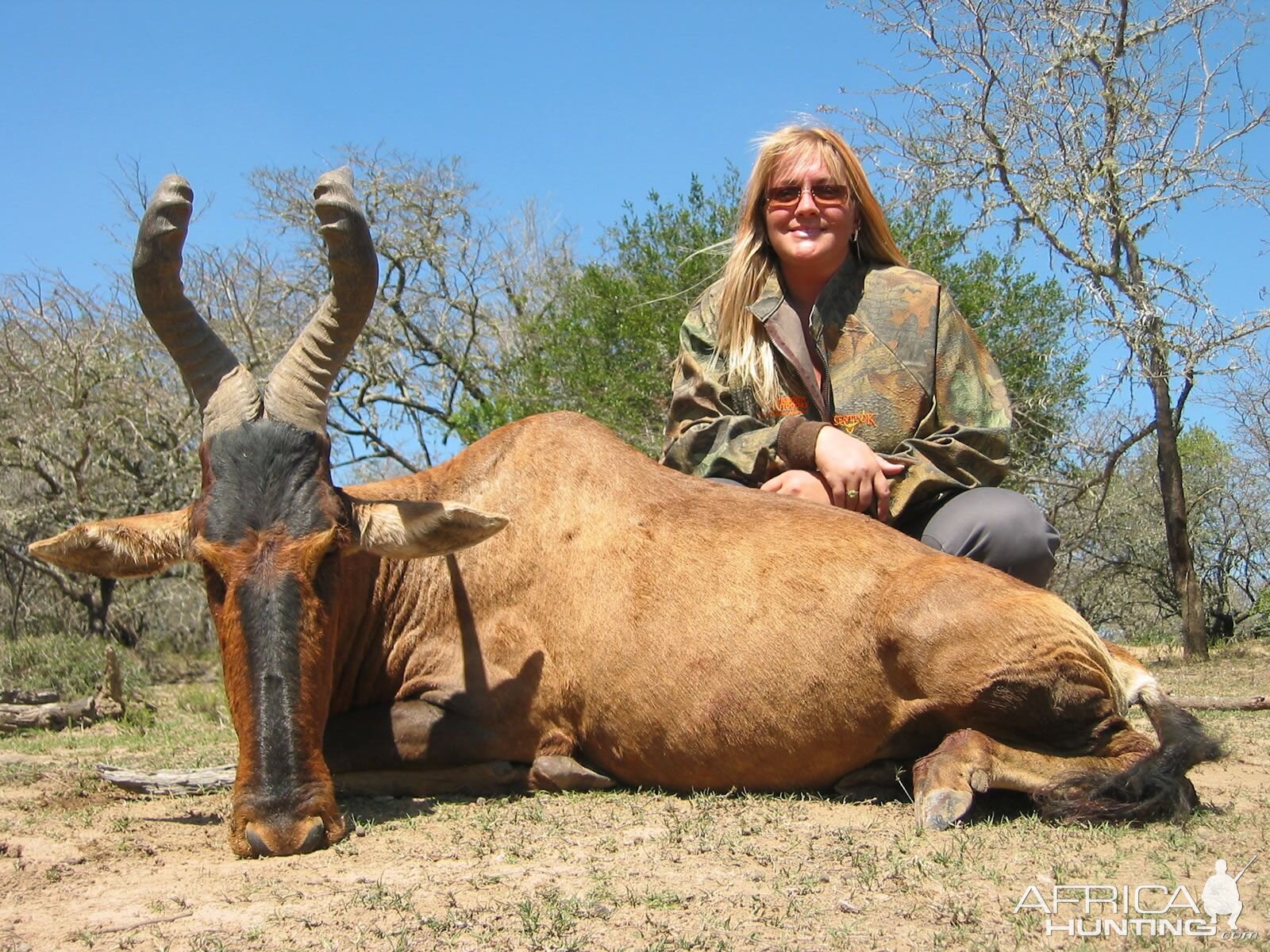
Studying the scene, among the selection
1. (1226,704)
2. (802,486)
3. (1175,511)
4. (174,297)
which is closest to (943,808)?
(802,486)

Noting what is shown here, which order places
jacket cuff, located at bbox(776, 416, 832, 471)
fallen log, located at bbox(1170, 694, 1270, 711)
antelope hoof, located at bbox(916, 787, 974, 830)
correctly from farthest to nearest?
fallen log, located at bbox(1170, 694, 1270, 711) < jacket cuff, located at bbox(776, 416, 832, 471) < antelope hoof, located at bbox(916, 787, 974, 830)

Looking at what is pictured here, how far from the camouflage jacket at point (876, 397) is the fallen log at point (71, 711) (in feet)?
15.5

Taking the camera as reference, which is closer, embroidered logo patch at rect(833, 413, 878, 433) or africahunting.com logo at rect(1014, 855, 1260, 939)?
africahunting.com logo at rect(1014, 855, 1260, 939)

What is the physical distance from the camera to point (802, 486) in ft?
16.3

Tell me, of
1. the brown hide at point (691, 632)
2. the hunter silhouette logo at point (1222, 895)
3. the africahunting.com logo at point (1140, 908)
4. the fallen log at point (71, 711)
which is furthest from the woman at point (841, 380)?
the fallen log at point (71, 711)

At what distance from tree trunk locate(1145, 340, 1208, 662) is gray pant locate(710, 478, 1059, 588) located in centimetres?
754

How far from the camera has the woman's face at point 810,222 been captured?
5547 millimetres

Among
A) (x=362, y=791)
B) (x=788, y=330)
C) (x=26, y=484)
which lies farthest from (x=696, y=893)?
(x=26, y=484)

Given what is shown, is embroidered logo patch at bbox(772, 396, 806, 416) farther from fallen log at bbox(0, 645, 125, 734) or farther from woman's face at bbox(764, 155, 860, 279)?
fallen log at bbox(0, 645, 125, 734)

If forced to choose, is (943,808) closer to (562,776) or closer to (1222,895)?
(1222,895)

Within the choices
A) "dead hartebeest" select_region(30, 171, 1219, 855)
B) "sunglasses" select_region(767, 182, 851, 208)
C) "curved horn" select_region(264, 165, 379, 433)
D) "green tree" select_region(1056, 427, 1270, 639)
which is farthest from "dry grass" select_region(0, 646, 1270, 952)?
"green tree" select_region(1056, 427, 1270, 639)

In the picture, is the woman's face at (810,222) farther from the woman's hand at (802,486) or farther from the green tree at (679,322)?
the green tree at (679,322)

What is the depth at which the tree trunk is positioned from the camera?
1157cm

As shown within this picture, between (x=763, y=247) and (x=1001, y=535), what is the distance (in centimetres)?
→ 187
